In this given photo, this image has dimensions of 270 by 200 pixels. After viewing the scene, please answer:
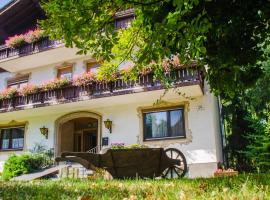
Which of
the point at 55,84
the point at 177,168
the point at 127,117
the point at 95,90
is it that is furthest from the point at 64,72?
the point at 177,168

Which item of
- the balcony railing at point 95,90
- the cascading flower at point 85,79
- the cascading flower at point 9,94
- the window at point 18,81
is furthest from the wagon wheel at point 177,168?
the window at point 18,81

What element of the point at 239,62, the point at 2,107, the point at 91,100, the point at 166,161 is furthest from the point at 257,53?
the point at 2,107

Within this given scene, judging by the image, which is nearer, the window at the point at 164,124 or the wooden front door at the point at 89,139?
the window at the point at 164,124

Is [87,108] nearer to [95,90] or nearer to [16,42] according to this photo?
[95,90]

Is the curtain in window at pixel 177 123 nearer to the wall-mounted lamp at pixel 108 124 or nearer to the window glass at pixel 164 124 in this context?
the window glass at pixel 164 124

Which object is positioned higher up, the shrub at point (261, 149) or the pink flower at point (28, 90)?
the pink flower at point (28, 90)

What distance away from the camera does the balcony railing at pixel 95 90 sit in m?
13.0

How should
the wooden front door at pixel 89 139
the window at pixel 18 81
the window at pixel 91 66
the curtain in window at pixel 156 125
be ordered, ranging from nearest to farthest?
1. the curtain in window at pixel 156 125
2. the window at pixel 91 66
3. the wooden front door at pixel 89 139
4. the window at pixel 18 81

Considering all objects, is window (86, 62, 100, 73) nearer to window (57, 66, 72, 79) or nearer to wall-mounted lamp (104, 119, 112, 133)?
window (57, 66, 72, 79)

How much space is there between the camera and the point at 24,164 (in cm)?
1485

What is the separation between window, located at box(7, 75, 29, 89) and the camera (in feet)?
62.2

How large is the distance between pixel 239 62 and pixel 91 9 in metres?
2.66

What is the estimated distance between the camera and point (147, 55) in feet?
13.7

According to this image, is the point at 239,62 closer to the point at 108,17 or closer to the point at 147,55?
the point at 147,55
